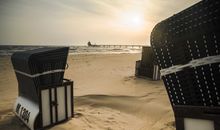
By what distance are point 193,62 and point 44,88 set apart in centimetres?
342

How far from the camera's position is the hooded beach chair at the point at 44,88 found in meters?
4.71

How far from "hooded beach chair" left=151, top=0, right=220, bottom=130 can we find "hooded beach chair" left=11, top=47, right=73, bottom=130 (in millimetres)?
2899

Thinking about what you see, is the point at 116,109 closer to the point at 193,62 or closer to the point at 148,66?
the point at 193,62

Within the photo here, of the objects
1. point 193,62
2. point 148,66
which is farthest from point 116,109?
point 148,66

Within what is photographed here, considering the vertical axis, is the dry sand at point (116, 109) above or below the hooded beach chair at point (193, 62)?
below

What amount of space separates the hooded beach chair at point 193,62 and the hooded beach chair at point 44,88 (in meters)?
2.90

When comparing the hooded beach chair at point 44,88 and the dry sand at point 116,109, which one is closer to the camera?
the hooded beach chair at point 44,88

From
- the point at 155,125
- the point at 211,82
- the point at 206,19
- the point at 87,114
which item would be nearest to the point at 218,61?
the point at 211,82

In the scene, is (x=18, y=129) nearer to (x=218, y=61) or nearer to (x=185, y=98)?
(x=185, y=98)

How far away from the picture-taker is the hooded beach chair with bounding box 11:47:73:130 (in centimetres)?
471

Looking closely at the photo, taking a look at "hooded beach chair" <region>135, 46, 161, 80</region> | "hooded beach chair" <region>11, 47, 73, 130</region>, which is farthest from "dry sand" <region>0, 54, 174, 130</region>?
"hooded beach chair" <region>135, 46, 161, 80</region>

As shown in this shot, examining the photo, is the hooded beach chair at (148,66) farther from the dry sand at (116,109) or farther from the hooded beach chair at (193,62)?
the hooded beach chair at (193,62)

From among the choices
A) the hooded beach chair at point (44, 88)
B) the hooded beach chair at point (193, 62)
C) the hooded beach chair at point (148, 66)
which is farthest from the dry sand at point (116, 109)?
the hooded beach chair at point (193, 62)

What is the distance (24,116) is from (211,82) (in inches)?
169
